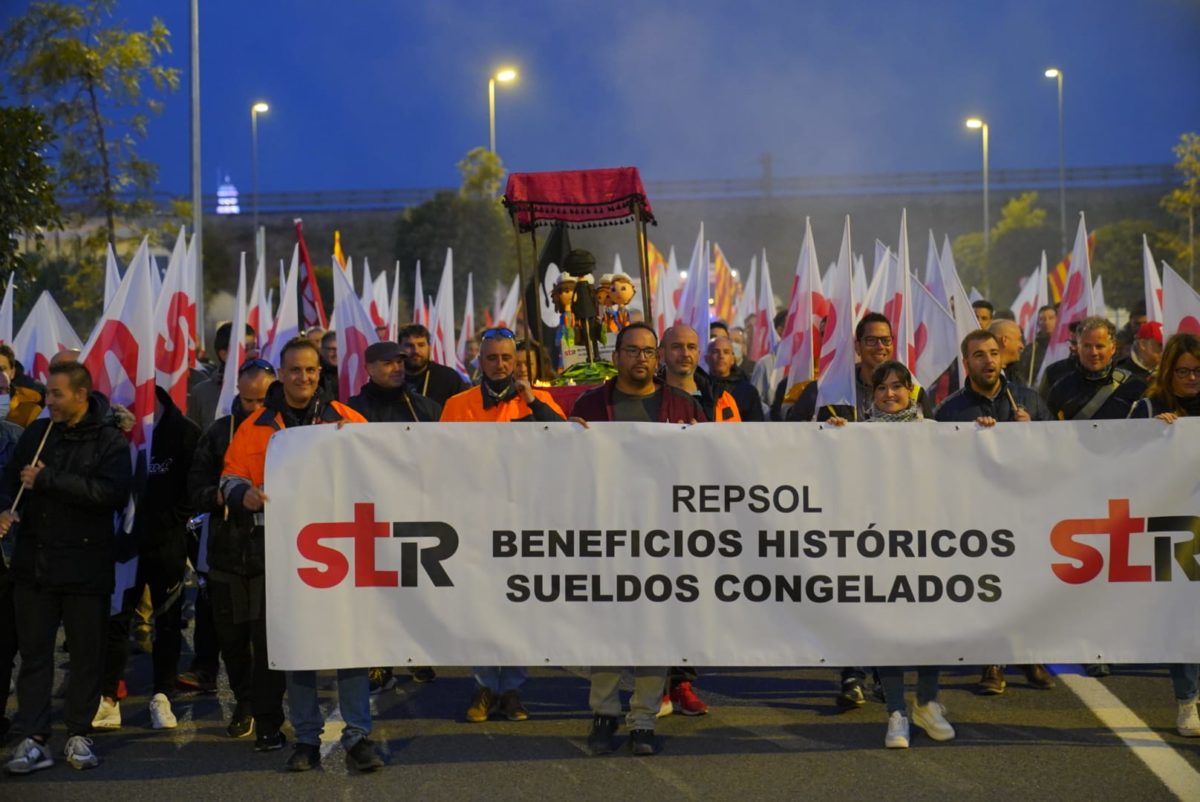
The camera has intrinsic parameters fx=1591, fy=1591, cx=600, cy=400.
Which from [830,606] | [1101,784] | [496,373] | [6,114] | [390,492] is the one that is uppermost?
[6,114]

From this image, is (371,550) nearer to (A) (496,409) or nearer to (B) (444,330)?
(A) (496,409)

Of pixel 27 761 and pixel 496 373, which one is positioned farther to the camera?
pixel 496 373

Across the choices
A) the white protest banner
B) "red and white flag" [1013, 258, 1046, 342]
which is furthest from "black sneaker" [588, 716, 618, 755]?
"red and white flag" [1013, 258, 1046, 342]

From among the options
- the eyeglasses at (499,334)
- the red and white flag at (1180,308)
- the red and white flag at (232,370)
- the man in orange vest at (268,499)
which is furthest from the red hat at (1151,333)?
the red and white flag at (232,370)

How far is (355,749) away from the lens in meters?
6.48

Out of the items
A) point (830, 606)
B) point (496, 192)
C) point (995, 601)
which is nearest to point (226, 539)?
point (830, 606)

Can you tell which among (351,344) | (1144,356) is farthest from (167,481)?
(1144,356)

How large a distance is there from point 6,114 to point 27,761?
463 inches

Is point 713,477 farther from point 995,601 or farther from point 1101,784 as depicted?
point 1101,784

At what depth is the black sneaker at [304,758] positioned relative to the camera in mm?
6508

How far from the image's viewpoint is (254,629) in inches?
271

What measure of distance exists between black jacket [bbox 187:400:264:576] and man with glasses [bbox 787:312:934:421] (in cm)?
262

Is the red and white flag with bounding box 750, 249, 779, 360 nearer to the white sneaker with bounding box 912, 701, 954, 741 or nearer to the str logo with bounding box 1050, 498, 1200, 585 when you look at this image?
the white sneaker with bounding box 912, 701, 954, 741

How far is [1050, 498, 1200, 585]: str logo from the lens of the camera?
666 centimetres
